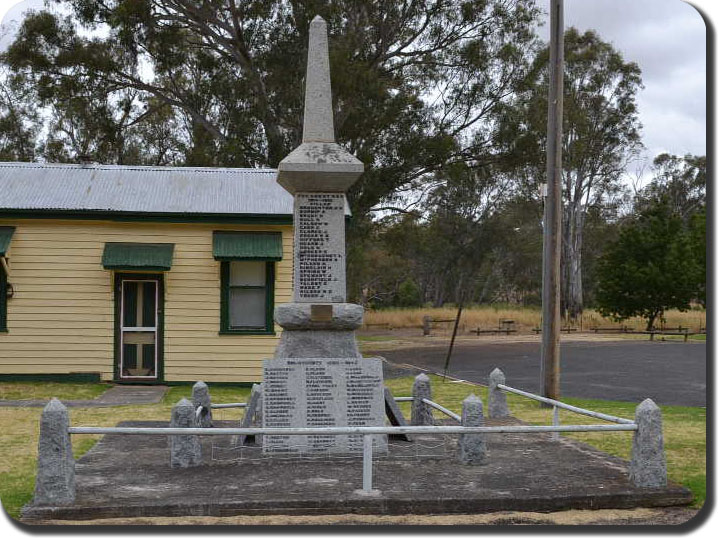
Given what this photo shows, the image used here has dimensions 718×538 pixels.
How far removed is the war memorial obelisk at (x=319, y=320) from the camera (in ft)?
29.1

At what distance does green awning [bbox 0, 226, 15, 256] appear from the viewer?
53.8 feet

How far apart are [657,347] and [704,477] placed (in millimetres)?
24622

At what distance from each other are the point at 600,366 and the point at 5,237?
1605 centimetres

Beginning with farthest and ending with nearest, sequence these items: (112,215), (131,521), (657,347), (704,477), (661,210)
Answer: (661,210) < (657,347) < (112,215) < (704,477) < (131,521)

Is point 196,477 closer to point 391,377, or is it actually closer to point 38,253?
point 38,253

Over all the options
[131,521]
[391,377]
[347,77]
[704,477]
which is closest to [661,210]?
[347,77]

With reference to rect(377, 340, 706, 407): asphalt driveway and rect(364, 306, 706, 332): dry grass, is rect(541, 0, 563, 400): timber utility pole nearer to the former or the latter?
rect(377, 340, 706, 407): asphalt driveway

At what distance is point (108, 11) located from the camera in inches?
1097

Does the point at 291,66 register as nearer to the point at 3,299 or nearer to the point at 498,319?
the point at 3,299

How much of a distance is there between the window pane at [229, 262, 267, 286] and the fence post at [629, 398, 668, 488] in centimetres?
1064

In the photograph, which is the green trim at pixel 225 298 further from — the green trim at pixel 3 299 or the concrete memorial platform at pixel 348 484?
the concrete memorial platform at pixel 348 484

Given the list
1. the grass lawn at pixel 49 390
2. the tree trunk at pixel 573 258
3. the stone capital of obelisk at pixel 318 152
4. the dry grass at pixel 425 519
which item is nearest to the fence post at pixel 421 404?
the stone capital of obelisk at pixel 318 152

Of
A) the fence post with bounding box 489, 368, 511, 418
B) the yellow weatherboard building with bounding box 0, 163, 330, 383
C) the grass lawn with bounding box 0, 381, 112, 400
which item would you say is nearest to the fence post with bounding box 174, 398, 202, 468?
the fence post with bounding box 489, 368, 511, 418

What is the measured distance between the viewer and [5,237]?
54.8 feet
